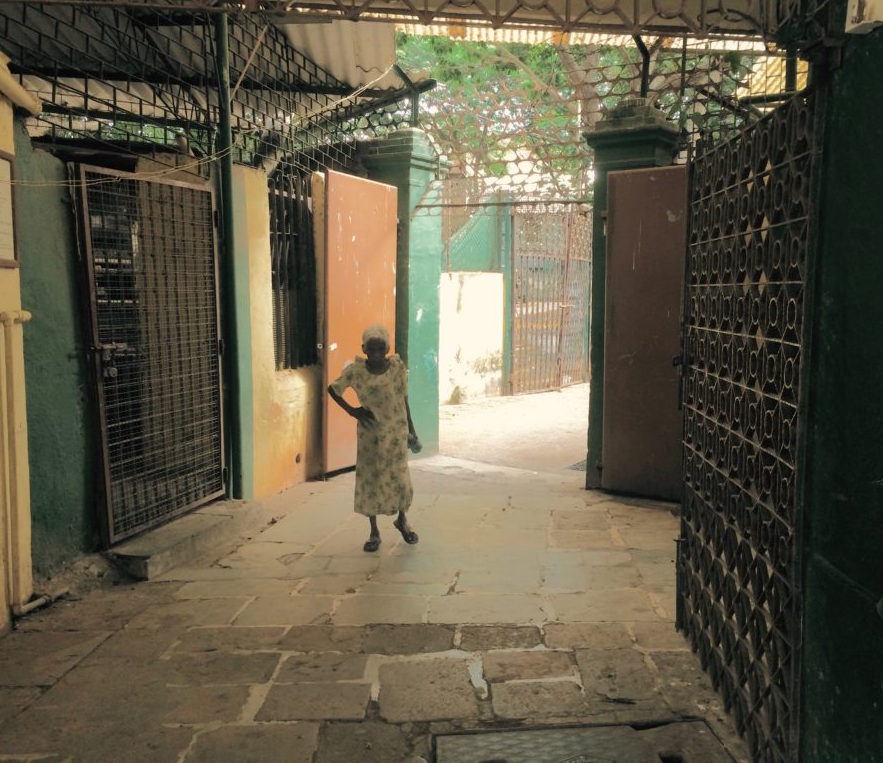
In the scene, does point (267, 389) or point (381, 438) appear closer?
point (381, 438)

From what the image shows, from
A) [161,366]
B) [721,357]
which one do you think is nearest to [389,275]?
[161,366]

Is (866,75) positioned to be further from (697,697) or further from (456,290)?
(456,290)

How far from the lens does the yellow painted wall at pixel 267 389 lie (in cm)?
649

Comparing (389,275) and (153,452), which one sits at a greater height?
(389,275)

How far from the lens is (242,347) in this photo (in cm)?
631

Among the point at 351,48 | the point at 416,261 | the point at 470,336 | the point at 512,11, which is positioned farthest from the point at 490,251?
the point at 512,11

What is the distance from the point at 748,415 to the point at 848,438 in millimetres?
789

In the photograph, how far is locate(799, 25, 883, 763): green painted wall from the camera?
1.94 metres

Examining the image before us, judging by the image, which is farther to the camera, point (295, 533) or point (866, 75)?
point (295, 533)

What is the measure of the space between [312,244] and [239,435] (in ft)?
7.19

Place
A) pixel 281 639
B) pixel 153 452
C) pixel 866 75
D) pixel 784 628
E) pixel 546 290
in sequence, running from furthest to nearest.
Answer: pixel 546 290, pixel 153 452, pixel 281 639, pixel 784 628, pixel 866 75

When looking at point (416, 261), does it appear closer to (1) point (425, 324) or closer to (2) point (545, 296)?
(1) point (425, 324)

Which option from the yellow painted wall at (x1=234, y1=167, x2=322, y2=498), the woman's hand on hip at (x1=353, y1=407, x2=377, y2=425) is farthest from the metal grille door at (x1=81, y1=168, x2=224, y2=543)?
the woman's hand on hip at (x1=353, y1=407, x2=377, y2=425)

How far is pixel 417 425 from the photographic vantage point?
339 inches
